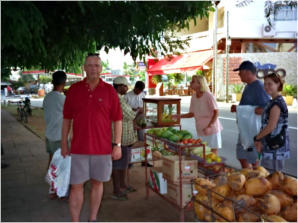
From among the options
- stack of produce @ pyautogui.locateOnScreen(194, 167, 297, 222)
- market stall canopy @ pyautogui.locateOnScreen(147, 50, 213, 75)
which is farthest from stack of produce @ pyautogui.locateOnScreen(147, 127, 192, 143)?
market stall canopy @ pyautogui.locateOnScreen(147, 50, 213, 75)

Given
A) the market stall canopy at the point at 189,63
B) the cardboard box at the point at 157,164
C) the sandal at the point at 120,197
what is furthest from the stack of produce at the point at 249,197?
the market stall canopy at the point at 189,63

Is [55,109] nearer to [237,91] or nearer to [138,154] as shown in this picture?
[138,154]

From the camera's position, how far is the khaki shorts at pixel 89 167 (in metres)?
3.23

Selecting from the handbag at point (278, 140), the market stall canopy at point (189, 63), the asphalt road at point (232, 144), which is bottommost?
the asphalt road at point (232, 144)

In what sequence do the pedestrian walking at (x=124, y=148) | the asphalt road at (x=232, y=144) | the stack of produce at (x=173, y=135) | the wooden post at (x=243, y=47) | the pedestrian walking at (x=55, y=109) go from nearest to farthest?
1. the stack of produce at (x=173, y=135)
2. the pedestrian walking at (x=124, y=148)
3. the pedestrian walking at (x=55, y=109)
4. the asphalt road at (x=232, y=144)
5. the wooden post at (x=243, y=47)

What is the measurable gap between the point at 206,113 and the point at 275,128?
161 centimetres

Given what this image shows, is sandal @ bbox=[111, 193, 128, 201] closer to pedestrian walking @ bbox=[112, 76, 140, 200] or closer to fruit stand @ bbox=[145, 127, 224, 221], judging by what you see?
pedestrian walking @ bbox=[112, 76, 140, 200]

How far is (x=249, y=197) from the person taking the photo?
274cm

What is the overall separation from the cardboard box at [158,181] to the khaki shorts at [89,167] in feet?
3.34

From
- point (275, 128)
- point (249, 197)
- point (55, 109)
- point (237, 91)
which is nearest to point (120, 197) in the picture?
point (55, 109)

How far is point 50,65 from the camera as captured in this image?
554 cm

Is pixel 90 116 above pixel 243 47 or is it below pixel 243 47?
below

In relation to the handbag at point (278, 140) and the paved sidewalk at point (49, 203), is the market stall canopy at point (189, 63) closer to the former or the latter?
the paved sidewalk at point (49, 203)

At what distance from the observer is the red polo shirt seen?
3.17 meters
